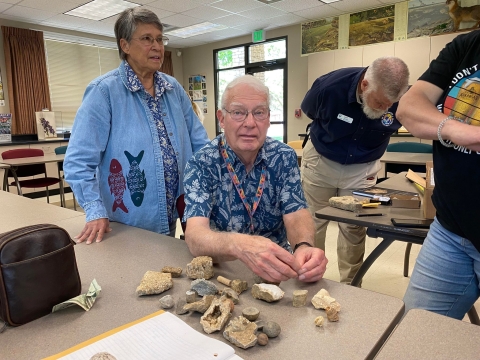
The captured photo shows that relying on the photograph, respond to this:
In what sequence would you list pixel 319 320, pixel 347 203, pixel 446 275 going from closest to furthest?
pixel 319 320 < pixel 446 275 < pixel 347 203

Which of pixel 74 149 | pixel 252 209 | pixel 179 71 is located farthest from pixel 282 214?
pixel 179 71

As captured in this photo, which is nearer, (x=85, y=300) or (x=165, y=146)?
(x=85, y=300)

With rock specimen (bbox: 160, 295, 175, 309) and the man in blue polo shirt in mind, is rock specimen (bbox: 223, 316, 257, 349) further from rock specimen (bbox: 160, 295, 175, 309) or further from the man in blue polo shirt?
the man in blue polo shirt

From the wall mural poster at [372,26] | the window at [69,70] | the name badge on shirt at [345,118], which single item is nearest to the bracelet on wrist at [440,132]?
the name badge on shirt at [345,118]

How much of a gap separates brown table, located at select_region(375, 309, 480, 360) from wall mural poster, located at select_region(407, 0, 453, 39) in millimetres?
5373

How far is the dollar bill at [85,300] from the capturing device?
0.86 metres

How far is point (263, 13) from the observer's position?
5.69 m

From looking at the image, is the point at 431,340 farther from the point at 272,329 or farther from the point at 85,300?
the point at 85,300

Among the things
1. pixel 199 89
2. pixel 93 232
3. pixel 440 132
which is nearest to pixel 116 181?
pixel 93 232

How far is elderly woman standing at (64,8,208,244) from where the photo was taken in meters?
1.35

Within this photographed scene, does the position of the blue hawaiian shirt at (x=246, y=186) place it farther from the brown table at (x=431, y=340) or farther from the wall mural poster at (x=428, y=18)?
the wall mural poster at (x=428, y=18)

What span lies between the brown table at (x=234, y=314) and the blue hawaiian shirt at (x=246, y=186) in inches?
8.6

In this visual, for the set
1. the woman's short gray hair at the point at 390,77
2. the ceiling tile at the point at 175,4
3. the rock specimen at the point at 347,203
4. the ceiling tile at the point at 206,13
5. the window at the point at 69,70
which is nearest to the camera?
the rock specimen at the point at 347,203

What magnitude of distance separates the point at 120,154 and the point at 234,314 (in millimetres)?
864
